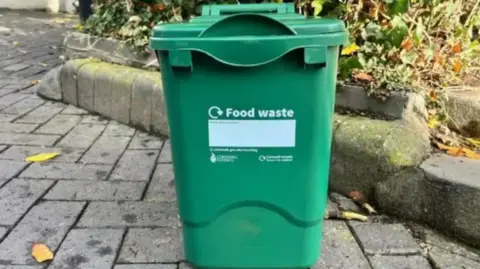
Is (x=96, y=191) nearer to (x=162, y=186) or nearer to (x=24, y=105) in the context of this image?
(x=162, y=186)

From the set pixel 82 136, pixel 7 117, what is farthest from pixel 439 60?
pixel 7 117

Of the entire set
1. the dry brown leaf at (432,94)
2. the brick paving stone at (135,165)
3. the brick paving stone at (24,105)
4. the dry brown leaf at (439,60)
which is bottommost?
the brick paving stone at (135,165)

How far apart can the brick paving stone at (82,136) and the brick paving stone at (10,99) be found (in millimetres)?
836

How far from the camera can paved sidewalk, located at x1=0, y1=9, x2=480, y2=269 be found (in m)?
2.17

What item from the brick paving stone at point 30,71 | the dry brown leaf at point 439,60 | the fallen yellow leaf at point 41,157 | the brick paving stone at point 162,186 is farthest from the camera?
the brick paving stone at point 30,71

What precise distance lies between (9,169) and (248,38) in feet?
6.43

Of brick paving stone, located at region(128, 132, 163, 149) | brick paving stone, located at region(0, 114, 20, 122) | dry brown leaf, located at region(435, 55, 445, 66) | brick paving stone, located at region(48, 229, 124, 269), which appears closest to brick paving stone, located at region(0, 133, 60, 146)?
brick paving stone, located at region(0, 114, 20, 122)

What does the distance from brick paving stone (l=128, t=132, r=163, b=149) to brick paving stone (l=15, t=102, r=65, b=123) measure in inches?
32.2

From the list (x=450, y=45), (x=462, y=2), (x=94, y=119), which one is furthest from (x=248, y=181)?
(x=94, y=119)

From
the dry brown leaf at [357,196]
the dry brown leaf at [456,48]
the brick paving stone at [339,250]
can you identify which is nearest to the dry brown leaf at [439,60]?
the dry brown leaf at [456,48]

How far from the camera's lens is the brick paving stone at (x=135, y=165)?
2.98 metres

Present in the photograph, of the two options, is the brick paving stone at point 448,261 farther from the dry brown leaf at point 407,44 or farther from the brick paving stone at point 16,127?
the brick paving stone at point 16,127

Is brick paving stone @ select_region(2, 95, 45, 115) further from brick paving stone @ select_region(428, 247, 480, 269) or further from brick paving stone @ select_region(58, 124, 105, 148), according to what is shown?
brick paving stone @ select_region(428, 247, 480, 269)

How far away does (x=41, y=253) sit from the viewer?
2.16 metres
